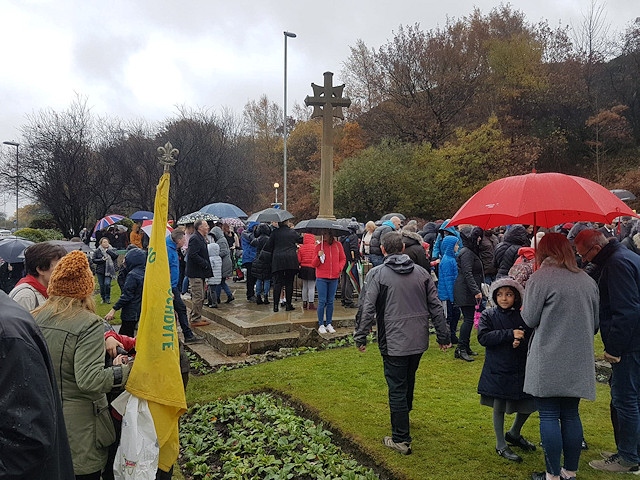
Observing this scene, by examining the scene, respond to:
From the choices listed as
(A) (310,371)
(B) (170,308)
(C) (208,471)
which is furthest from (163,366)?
(A) (310,371)

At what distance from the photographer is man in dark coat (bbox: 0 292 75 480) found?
1.48 m

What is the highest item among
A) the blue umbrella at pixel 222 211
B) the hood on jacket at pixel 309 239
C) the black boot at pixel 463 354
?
the blue umbrella at pixel 222 211

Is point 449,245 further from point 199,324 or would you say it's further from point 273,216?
point 199,324

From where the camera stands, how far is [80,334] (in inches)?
113

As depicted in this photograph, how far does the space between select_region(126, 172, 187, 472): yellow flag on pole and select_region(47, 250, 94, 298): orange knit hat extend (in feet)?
1.20

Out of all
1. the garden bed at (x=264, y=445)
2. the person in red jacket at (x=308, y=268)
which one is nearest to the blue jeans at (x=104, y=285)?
the person in red jacket at (x=308, y=268)

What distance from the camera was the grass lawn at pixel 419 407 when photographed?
404 cm

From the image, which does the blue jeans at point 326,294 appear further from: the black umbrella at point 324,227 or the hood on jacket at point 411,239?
the hood on jacket at point 411,239

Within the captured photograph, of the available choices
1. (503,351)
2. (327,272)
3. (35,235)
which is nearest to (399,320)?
(503,351)

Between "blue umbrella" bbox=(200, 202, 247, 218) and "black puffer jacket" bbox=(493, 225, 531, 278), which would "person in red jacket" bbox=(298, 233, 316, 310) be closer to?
"black puffer jacket" bbox=(493, 225, 531, 278)

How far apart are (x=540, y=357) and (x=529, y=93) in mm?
32052

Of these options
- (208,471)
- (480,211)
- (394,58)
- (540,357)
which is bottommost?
(208,471)

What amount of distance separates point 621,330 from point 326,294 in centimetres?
514

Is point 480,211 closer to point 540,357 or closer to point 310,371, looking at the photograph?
point 540,357
